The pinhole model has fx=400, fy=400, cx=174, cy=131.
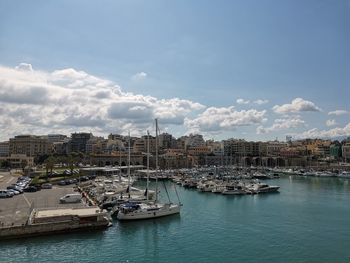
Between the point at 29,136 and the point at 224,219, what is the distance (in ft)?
388

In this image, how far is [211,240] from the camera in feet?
97.7

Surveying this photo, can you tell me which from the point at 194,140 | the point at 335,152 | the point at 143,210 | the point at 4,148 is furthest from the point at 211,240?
the point at 194,140

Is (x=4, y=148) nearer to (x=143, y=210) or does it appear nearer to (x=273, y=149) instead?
(x=273, y=149)

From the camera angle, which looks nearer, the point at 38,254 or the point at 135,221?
the point at 38,254

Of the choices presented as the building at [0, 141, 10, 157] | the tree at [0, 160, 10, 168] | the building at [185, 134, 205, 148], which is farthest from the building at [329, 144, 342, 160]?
the building at [0, 141, 10, 157]

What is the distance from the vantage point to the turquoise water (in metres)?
25.3

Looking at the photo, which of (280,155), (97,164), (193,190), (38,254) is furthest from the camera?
(280,155)

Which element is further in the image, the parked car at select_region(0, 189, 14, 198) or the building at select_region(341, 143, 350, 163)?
the building at select_region(341, 143, 350, 163)

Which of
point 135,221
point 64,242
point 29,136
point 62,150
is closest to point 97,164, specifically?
point 29,136

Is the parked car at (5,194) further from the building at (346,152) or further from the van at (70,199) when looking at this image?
the building at (346,152)

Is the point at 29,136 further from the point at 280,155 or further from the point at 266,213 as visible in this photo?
the point at 266,213

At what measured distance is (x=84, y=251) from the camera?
25.7 metres

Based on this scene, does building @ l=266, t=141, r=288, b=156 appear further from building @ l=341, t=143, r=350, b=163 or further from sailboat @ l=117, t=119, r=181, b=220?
sailboat @ l=117, t=119, r=181, b=220

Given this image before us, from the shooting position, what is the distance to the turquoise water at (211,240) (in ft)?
82.9
